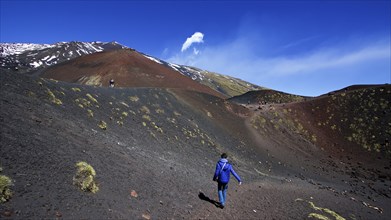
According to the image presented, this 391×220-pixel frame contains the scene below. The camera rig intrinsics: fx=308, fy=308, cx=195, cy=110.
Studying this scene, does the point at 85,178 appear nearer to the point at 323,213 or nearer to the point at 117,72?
the point at 323,213

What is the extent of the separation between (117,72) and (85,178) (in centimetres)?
6115

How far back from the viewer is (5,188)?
9.38m

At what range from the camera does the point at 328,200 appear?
24047 millimetres

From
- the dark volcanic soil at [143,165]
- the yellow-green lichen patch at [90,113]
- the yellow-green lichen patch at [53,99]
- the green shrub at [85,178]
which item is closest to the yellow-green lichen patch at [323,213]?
the dark volcanic soil at [143,165]

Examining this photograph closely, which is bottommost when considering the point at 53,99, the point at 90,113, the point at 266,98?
the point at 90,113

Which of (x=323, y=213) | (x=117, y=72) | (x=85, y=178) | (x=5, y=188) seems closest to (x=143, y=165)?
(x=85, y=178)

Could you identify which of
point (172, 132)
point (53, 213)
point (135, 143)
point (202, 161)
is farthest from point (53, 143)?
point (172, 132)

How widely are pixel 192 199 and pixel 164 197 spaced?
1819 mm

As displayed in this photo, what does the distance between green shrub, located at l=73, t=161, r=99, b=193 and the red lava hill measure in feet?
174

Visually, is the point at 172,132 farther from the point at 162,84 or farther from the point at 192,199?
the point at 162,84

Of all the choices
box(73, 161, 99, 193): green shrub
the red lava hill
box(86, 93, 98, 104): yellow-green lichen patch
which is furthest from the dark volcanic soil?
the red lava hill

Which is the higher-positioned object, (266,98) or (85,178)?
(266,98)

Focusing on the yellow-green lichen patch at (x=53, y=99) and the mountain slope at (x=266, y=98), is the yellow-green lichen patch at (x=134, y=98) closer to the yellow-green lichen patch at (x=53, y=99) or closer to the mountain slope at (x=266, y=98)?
the yellow-green lichen patch at (x=53, y=99)

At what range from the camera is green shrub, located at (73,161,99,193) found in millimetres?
11695
